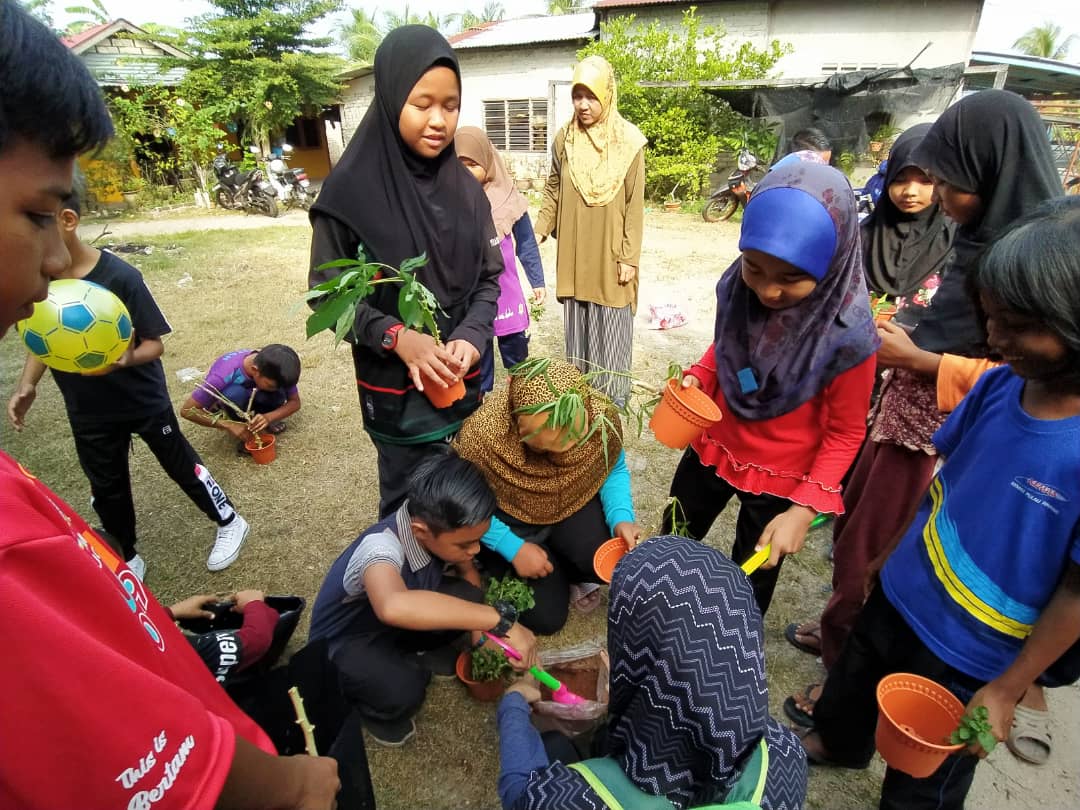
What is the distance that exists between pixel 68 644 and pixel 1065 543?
5.52 feet

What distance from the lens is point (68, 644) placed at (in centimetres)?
59

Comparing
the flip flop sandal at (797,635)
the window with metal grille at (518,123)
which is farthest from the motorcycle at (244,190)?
the flip flop sandal at (797,635)

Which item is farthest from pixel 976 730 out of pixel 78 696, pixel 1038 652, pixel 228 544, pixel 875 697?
pixel 228 544

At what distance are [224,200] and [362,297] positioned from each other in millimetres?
14212

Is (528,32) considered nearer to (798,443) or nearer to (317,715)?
(798,443)

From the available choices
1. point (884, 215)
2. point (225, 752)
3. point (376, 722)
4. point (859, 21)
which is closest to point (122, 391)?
point (376, 722)

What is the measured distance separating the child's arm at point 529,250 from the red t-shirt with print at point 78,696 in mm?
3558

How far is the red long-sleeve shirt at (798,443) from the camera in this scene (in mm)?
1750

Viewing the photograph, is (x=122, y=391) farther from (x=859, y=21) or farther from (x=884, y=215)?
(x=859, y=21)

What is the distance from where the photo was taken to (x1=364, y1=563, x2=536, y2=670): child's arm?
1752 millimetres

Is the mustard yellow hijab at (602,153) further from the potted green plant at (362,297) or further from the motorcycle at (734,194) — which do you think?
the motorcycle at (734,194)

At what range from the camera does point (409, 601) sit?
5.80 ft

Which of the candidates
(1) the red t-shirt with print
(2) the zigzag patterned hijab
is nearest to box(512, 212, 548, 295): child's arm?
(2) the zigzag patterned hijab

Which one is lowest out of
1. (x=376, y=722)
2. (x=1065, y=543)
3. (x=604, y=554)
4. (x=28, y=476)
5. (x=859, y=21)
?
(x=376, y=722)
